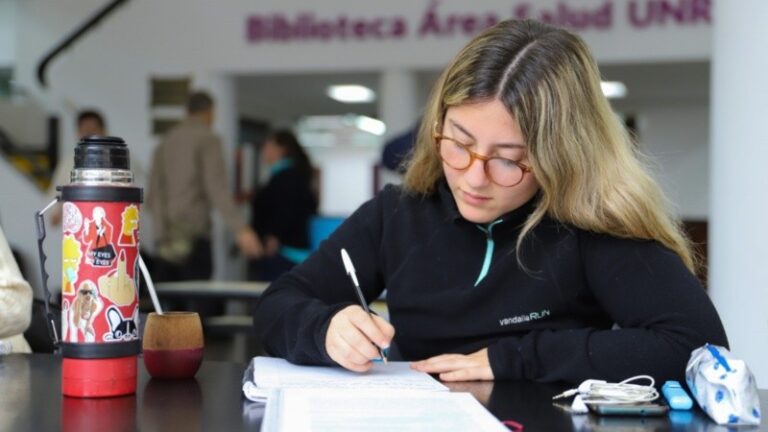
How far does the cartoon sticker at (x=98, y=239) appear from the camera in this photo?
43.7 inches

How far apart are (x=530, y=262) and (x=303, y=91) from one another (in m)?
9.15

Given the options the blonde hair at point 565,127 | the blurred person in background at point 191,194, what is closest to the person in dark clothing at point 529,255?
the blonde hair at point 565,127

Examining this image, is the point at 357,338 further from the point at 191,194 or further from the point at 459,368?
the point at 191,194

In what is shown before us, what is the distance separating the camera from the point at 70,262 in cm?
111

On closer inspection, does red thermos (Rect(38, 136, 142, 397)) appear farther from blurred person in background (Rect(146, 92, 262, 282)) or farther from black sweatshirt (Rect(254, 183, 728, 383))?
blurred person in background (Rect(146, 92, 262, 282))

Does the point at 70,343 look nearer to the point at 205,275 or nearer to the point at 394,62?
the point at 205,275

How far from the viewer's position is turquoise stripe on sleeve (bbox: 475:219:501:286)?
1.62 meters

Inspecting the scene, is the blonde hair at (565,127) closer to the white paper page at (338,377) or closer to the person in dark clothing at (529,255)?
the person in dark clothing at (529,255)

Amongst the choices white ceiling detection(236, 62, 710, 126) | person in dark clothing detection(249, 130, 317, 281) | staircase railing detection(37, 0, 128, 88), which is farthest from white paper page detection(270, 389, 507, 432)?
staircase railing detection(37, 0, 128, 88)

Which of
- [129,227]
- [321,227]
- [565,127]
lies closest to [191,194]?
[321,227]

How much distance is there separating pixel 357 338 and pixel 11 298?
0.56 m

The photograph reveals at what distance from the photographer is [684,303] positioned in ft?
4.73

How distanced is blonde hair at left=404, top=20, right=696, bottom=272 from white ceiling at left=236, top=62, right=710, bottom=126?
5747 millimetres

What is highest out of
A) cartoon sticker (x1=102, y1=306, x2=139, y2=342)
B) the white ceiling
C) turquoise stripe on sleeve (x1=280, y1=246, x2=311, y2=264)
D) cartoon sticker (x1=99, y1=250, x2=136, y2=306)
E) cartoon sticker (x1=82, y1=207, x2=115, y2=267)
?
cartoon sticker (x1=82, y1=207, x2=115, y2=267)
